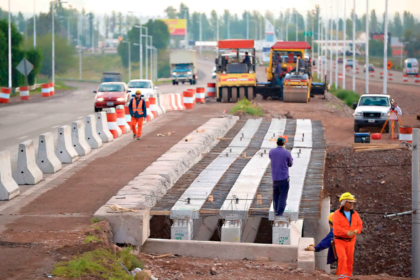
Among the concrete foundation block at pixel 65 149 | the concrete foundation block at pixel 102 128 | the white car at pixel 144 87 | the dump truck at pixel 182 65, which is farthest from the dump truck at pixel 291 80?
the dump truck at pixel 182 65

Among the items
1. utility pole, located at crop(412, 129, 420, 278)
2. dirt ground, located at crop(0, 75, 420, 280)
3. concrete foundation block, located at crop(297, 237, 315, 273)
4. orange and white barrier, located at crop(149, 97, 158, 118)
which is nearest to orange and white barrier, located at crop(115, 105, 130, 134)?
dirt ground, located at crop(0, 75, 420, 280)

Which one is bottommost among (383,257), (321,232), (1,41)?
(383,257)

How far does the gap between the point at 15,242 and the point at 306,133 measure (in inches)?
581

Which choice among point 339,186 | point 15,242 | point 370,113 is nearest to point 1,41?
point 370,113

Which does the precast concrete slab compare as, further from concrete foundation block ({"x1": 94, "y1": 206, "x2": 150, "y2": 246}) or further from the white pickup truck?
the white pickup truck

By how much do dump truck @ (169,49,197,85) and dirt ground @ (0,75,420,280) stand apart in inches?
1661

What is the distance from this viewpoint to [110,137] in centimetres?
2066

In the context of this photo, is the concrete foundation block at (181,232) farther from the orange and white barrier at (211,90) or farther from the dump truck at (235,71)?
the orange and white barrier at (211,90)

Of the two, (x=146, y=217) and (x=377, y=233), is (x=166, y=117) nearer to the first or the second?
(x=377, y=233)

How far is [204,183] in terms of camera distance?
14305 mm

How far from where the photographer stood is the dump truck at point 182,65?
74188 mm

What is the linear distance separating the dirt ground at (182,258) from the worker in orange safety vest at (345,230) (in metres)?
0.48

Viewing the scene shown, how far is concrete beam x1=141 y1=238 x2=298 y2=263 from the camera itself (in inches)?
417

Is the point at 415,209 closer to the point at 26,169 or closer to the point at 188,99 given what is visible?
the point at 26,169
